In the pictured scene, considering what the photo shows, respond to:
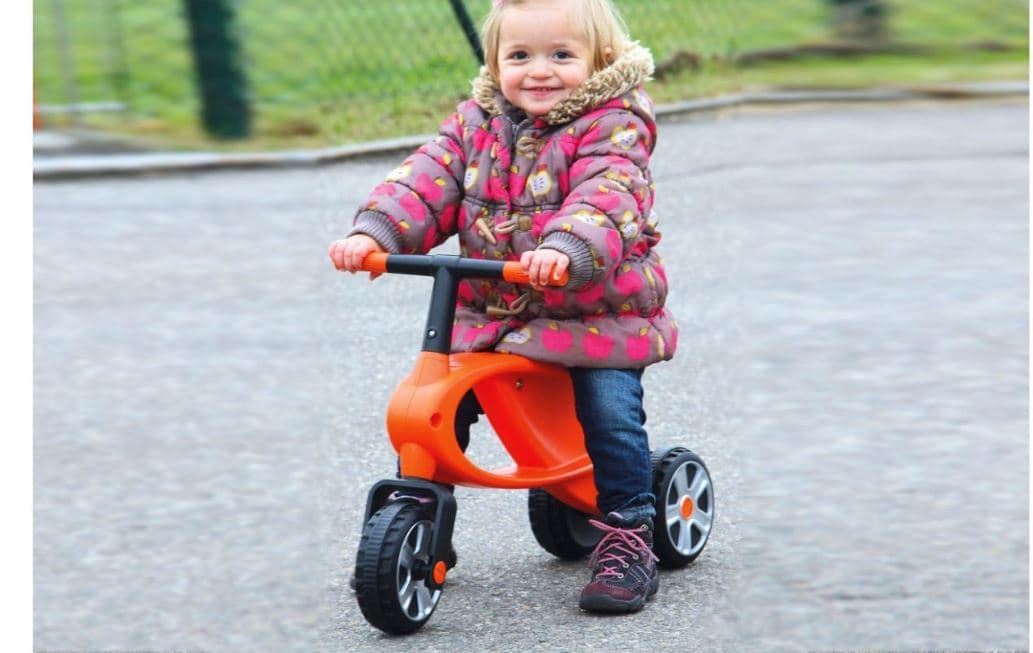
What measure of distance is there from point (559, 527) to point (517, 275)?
2.59ft

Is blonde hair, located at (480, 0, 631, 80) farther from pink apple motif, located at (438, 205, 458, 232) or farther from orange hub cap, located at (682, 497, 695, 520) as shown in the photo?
orange hub cap, located at (682, 497, 695, 520)

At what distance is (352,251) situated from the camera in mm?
3098

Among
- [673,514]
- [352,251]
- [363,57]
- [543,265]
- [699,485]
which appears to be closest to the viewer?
[543,265]

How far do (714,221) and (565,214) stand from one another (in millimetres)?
4418

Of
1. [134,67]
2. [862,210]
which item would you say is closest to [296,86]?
[134,67]

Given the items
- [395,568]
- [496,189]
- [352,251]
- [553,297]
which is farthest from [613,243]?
[395,568]

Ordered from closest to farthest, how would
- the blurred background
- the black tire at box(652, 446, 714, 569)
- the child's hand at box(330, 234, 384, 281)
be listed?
the child's hand at box(330, 234, 384, 281), the black tire at box(652, 446, 714, 569), the blurred background

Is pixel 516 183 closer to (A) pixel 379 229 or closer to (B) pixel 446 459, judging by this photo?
(A) pixel 379 229

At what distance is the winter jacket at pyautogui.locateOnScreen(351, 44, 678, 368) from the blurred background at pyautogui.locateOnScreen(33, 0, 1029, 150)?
12.2 ft

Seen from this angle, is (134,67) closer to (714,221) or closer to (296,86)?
(296,86)

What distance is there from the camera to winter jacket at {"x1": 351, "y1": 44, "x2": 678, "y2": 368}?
3125 millimetres

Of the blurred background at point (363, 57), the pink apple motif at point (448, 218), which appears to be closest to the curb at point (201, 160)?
the blurred background at point (363, 57)

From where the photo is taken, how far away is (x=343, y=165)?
7.73 m

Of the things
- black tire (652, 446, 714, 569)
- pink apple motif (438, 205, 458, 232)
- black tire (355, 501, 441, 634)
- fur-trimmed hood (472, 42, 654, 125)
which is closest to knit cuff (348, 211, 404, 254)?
pink apple motif (438, 205, 458, 232)
